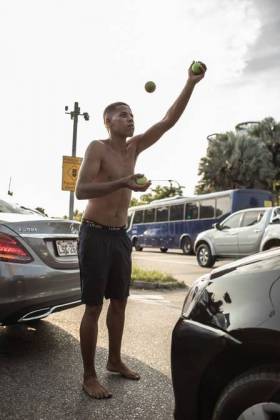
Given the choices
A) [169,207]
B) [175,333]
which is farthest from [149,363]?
[169,207]

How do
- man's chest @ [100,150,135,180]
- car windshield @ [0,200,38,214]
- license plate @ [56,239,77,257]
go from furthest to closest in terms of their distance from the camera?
car windshield @ [0,200,38,214] < license plate @ [56,239,77,257] < man's chest @ [100,150,135,180]

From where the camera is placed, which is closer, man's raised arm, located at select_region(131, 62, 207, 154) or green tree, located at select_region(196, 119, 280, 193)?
man's raised arm, located at select_region(131, 62, 207, 154)

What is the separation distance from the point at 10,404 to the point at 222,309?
5.26ft

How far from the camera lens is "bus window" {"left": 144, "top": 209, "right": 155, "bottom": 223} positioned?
24.8 m

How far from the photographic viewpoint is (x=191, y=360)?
1.89 meters

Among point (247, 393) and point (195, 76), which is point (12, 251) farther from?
point (247, 393)

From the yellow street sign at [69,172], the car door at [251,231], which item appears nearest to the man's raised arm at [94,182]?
the yellow street sign at [69,172]

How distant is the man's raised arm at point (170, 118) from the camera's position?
3223mm

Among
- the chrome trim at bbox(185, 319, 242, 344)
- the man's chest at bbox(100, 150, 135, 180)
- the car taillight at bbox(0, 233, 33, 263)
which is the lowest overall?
the chrome trim at bbox(185, 319, 242, 344)

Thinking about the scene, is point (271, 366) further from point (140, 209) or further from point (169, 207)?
point (140, 209)

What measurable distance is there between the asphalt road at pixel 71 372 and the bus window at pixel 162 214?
58.4 ft

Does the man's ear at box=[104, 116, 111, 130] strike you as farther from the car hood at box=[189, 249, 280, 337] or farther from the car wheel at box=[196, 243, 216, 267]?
the car wheel at box=[196, 243, 216, 267]

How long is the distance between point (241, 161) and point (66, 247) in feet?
108

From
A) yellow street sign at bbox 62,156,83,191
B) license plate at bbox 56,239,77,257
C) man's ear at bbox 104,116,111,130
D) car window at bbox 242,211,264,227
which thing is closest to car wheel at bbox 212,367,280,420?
man's ear at bbox 104,116,111,130
